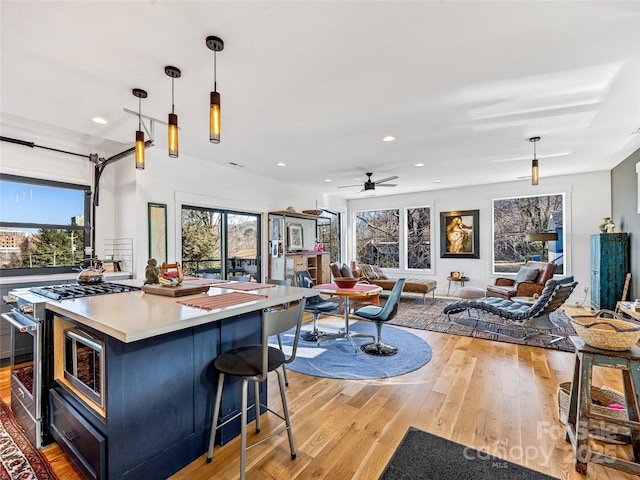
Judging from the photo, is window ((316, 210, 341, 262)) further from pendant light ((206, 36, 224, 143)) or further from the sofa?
pendant light ((206, 36, 224, 143))

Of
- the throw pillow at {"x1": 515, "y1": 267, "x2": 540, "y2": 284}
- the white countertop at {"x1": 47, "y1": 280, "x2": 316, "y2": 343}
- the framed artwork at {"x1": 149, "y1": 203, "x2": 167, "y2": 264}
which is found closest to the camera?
the white countertop at {"x1": 47, "y1": 280, "x2": 316, "y2": 343}

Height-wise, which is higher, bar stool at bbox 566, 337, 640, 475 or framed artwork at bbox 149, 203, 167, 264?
framed artwork at bbox 149, 203, 167, 264

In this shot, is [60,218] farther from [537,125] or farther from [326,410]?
[537,125]

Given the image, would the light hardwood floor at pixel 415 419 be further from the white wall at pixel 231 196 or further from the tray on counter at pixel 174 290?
the white wall at pixel 231 196

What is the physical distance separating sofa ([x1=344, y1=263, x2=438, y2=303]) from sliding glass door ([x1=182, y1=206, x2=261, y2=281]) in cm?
245

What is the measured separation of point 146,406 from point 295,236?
5294 millimetres

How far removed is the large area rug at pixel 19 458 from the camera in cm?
177

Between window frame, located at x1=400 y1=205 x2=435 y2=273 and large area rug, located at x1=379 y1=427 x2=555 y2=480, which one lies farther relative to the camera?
window frame, located at x1=400 y1=205 x2=435 y2=273

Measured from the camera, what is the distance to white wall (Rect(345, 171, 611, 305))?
6.26m

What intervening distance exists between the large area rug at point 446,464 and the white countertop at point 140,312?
1.17m

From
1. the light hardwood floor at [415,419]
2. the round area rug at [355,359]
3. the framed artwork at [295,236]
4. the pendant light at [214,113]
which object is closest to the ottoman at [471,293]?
the round area rug at [355,359]

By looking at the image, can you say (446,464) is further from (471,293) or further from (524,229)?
(524,229)

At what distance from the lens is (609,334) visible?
1.75 metres

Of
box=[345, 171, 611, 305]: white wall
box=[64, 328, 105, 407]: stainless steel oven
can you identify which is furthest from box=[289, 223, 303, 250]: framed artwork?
box=[64, 328, 105, 407]: stainless steel oven
